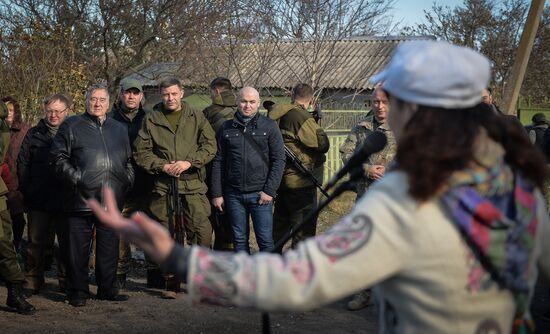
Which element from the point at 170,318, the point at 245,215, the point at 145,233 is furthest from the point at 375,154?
the point at 145,233

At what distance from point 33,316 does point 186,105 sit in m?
2.45

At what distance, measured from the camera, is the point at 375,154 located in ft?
23.3

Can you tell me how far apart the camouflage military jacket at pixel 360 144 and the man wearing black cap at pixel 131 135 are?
2.06 meters

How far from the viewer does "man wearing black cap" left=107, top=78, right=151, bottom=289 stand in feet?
27.4

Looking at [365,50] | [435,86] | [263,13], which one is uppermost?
[365,50]

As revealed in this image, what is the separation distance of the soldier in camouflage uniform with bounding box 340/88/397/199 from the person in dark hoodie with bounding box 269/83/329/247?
1030 mm

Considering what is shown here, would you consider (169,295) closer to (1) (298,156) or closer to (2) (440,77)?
(1) (298,156)

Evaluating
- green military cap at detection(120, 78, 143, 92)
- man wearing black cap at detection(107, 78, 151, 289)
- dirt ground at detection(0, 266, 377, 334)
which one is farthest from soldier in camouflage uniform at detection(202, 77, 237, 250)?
dirt ground at detection(0, 266, 377, 334)

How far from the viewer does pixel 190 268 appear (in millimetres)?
2162

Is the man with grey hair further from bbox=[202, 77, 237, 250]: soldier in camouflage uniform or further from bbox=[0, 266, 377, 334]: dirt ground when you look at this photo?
bbox=[0, 266, 377, 334]: dirt ground

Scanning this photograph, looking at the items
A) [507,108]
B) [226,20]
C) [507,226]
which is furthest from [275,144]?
[226,20]

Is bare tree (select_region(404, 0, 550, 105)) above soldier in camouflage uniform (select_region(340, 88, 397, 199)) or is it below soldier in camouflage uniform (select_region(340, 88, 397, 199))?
above

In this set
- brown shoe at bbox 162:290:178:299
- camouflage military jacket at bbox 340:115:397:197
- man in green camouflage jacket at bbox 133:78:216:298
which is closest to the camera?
camouflage military jacket at bbox 340:115:397:197

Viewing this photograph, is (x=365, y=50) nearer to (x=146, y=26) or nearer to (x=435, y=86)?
(x=146, y=26)
